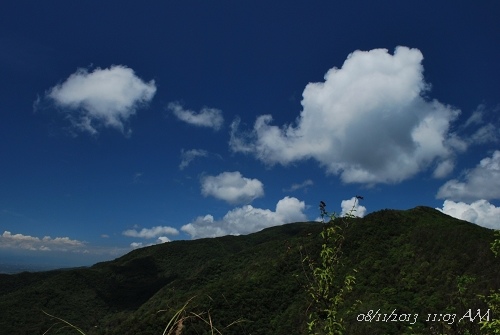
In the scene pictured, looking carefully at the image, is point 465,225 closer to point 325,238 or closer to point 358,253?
point 358,253

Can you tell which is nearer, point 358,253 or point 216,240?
point 358,253

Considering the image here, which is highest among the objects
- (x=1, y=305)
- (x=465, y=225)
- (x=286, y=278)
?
(x=465, y=225)

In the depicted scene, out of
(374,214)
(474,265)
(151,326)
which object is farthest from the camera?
(374,214)

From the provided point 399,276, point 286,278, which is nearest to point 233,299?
point 286,278

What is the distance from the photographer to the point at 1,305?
4336 inches

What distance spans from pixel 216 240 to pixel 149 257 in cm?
3349

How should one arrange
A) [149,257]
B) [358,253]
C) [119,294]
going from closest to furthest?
[358,253], [119,294], [149,257]

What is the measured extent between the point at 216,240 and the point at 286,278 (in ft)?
392

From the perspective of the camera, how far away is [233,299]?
6372 cm

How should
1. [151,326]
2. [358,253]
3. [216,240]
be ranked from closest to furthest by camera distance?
[151,326] → [358,253] → [216,240]

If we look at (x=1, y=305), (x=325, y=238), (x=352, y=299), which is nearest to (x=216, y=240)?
(x=1, y=305)

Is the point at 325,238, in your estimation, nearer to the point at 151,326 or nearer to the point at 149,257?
the point at 151,326

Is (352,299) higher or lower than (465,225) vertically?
lower

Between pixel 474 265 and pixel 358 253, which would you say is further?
pixel 358 253
